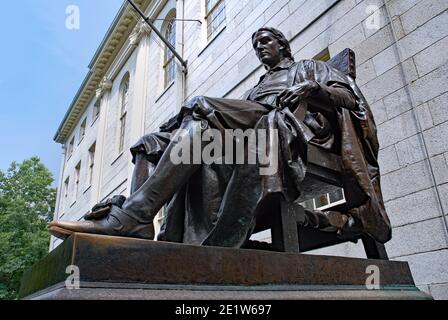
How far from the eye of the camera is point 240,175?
5.32ft

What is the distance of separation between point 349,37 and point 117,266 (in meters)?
3.93

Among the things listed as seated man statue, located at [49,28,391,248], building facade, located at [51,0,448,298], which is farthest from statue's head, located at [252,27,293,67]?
building facade, located at [51,0,448,298]

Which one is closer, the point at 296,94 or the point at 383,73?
the point at 296,94

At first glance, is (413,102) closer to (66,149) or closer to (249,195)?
(249,195)

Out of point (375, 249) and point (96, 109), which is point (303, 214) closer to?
point (375, 249)

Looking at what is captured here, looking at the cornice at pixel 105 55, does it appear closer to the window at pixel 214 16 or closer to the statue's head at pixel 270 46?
the window at pixel 214 16

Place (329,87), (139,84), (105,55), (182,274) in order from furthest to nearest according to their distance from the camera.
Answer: (105,55) → (139,84) → (329,87) → (182,274)

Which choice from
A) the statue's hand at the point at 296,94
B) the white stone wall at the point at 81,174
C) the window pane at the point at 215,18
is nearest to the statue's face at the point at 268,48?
the statue's hand at the point at 296,94

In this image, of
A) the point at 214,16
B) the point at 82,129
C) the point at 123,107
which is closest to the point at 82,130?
the point at 82,129

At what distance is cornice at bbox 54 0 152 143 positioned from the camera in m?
13.2

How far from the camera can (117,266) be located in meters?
1.10

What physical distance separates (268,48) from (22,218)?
63.6 feet

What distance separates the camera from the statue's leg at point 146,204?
138 centimetres
